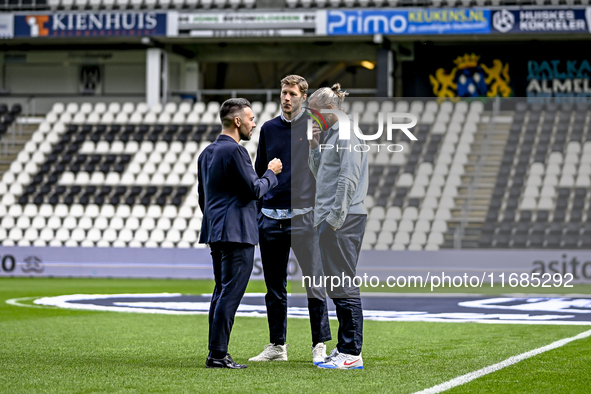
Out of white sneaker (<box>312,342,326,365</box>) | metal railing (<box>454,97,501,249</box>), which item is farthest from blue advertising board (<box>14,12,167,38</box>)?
white sneaker (<box>312,342,326,365</box>)

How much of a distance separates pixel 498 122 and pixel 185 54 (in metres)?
10.5

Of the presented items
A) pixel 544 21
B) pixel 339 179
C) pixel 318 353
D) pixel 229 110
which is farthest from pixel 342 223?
pixel 544 21

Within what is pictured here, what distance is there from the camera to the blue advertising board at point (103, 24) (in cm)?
2489

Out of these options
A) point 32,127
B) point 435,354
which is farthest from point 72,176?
point 435,354

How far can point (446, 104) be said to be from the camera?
23750 millimetres

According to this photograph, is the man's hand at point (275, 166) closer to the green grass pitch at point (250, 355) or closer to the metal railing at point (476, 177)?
the green grass pitch at point (250, 355)

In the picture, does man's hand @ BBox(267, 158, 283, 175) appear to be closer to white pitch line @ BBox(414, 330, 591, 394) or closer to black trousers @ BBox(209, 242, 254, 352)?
black trousers @ BBox(209, 242, 254, 352)

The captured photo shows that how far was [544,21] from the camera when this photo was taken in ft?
76.0

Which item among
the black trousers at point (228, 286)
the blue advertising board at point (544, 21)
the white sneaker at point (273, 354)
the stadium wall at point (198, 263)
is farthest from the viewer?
the blue advertising board at point (544, 21)

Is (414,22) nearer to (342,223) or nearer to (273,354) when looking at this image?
(273,354)

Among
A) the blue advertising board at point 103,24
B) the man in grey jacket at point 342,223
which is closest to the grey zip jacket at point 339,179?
the man in grey jacket at point 342,223

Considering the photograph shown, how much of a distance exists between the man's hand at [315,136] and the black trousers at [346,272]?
0.62 m

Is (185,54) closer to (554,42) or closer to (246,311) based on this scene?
(554,42)

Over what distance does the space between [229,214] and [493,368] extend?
2.14 m
